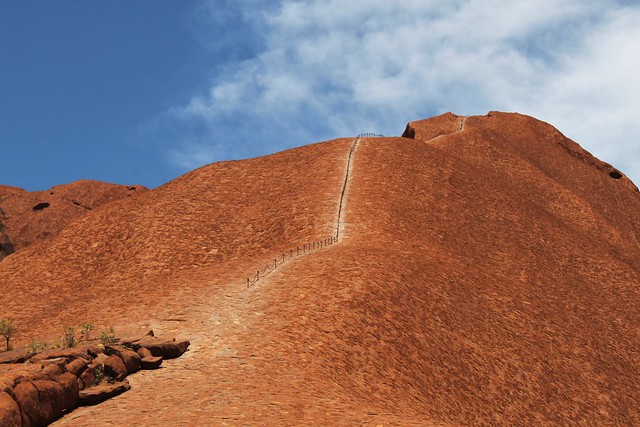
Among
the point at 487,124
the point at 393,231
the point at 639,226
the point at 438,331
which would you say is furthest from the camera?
the point at 487,124

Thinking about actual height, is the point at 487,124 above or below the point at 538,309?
above

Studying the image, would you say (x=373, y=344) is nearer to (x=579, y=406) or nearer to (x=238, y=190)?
(x=579, y=406)

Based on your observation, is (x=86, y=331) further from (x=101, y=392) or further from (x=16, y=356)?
(x=101, y=392)

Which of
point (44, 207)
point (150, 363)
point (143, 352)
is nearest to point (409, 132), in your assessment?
point (44, 207)

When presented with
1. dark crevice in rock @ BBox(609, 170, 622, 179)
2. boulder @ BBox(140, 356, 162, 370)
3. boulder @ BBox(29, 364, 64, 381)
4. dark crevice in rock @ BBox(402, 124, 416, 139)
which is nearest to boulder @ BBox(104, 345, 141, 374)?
boulder @ BBox(140, 356, 162, 370)

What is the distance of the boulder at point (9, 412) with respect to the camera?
1692 centimetres

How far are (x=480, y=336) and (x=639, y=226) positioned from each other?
152ft

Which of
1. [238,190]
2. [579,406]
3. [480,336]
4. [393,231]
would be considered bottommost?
[579,406]

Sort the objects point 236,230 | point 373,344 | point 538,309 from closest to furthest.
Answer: point 373,344 → point 538,309 → point 236,230

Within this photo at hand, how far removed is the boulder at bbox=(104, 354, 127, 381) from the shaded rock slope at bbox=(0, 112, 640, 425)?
46 centimetres

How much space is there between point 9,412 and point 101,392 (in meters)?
3.47

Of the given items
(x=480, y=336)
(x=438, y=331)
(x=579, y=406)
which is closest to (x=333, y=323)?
(x=438, y=331)

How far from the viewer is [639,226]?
7012 cm

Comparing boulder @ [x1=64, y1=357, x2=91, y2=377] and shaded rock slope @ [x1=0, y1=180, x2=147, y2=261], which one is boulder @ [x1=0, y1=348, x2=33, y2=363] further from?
shaded rock slope @ [x1=0, y1=180, x2=147, y2=261]
